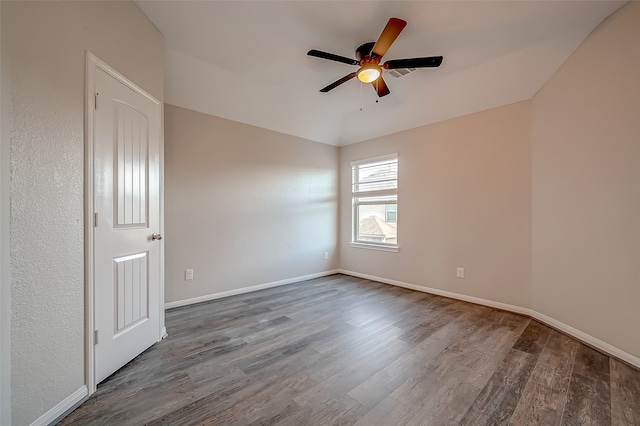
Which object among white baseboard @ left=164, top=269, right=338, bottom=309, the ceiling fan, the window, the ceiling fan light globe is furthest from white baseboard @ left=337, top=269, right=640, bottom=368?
the ceiling fan light globe

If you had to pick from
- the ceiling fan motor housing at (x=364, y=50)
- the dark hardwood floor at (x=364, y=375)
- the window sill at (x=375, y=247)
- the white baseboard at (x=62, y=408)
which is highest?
the ceiling fan motor housing at (x=364, y=50)

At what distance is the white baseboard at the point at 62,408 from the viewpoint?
1.33 m

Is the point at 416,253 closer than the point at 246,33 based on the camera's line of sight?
No

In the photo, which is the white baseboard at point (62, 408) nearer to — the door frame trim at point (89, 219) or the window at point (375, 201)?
the door frame trim at point (89, 219)

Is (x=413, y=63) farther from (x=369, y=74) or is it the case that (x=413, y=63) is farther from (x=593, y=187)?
(x=593, y=187)

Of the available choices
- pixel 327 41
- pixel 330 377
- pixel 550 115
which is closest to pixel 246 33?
pixel 327 41

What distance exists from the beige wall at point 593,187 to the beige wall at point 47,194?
3883mm

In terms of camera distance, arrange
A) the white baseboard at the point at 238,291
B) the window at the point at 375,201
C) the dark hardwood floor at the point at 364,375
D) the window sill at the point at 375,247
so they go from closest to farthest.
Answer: the dark hardwood floor at the point at 364,375 → the white baseboard at the point at 238,291 → the window sill at the point at 375,247 → the window at the point at 375,201

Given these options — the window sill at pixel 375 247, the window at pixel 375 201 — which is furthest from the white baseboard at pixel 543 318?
the window at pixel 375 201

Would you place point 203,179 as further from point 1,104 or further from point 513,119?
point 513,119

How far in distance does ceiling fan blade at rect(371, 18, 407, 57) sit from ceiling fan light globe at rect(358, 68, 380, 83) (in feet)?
0.52

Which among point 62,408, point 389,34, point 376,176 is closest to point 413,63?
point 389,34

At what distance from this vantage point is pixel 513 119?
3080mm

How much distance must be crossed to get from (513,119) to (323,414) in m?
3.62
